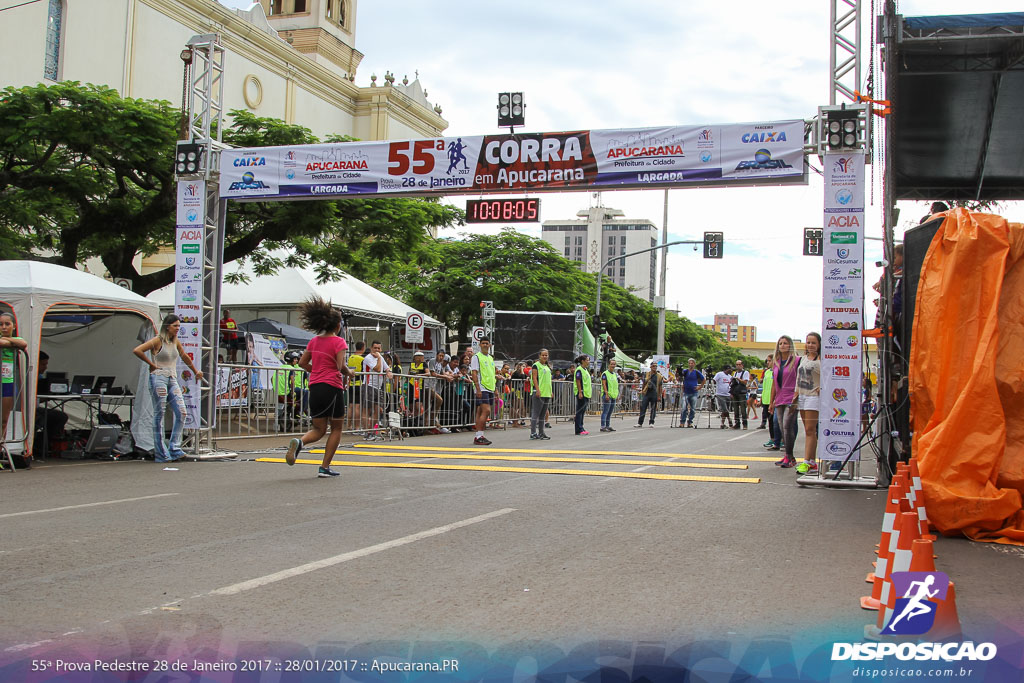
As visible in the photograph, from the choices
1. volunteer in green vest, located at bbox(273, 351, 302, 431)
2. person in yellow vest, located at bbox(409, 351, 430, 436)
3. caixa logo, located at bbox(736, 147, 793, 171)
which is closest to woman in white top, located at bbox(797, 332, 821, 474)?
caixa logo, located at bbox(736, 147, 793, 171)

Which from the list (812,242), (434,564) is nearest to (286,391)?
(434,564)

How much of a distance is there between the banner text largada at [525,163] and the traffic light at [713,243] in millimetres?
23818

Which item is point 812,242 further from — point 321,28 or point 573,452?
point 321,28

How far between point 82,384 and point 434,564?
34.2 feet

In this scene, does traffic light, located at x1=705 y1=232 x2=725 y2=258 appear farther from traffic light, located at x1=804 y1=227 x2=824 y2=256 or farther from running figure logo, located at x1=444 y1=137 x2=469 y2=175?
running figure logo, located at x1=444 y1=137 x2=469 y2=175

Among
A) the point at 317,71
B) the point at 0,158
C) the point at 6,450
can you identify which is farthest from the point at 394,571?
the point at 317,71

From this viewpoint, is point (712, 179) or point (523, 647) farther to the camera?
point (712, 179)

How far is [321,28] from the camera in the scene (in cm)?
5262

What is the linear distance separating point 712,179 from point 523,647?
342 inches

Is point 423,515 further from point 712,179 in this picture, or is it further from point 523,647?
point 712,179

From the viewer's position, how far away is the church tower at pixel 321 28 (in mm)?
52625

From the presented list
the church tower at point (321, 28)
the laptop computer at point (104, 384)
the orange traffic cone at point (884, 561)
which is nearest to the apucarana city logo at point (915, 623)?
the orange traffic cone at point (884, 561)

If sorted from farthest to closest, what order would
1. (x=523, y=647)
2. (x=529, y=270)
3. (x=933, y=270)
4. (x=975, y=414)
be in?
(x=529, y=270)
(x=933, y=270)
(x=975, y=414)
(x=523, y=647)

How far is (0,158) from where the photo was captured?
1827 cm
